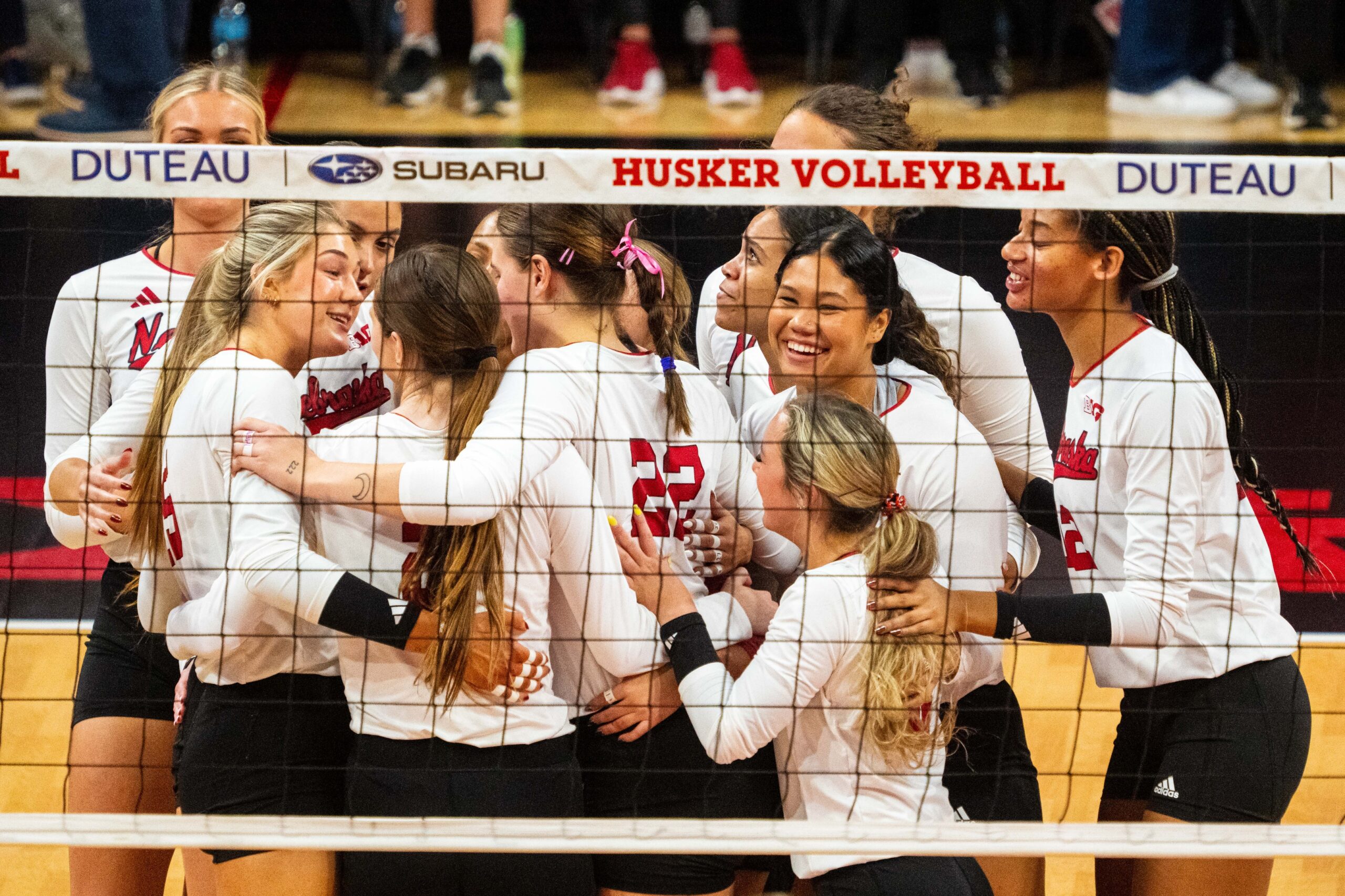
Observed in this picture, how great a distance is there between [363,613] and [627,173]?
87cm

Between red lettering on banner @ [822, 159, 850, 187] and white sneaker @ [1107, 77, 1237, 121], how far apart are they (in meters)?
6.39

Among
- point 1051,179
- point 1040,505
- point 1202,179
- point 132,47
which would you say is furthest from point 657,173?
point 132,47

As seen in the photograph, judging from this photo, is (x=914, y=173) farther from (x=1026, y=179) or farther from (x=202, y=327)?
(x=202, y=327)

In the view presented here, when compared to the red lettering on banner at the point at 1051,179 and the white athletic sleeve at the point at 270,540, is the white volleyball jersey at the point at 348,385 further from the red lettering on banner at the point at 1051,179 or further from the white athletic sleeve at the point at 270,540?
the red lettering on banner at the point at 1051,179

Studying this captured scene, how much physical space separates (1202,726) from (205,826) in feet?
6.00

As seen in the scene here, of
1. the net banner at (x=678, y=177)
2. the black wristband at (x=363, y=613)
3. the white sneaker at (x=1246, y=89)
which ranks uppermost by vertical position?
the white sneaker at (x=1246, y=89)

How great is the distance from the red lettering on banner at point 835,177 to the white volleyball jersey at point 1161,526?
655mm

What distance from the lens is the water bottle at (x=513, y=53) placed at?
27.3 ft

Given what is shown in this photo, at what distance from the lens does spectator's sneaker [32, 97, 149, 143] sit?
24.5 ft

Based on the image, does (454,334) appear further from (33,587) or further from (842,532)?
(33,587)

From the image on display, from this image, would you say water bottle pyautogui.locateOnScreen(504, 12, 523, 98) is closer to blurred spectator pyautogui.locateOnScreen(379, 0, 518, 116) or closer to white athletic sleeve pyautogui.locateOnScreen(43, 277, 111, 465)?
blurred spectator pyautogui.locateOnScreen(379, 0, 518, 116)

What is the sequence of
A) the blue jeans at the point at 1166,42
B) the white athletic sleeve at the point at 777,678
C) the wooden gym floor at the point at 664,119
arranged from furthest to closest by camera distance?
the blue jeans at the point at 1166,42 → the wooden gym floor at the point at 664,119 → the white athletic sleeve at the point at 777,678

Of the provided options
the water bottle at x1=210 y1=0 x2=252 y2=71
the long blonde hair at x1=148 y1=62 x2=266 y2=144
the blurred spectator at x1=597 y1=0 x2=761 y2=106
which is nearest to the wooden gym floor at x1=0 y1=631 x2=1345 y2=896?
the long blonde hair at x1=148 y1=62 x2=266 y2=144

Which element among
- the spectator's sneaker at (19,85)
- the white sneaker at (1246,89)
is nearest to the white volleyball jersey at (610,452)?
the white sneaker at (1246,89)
